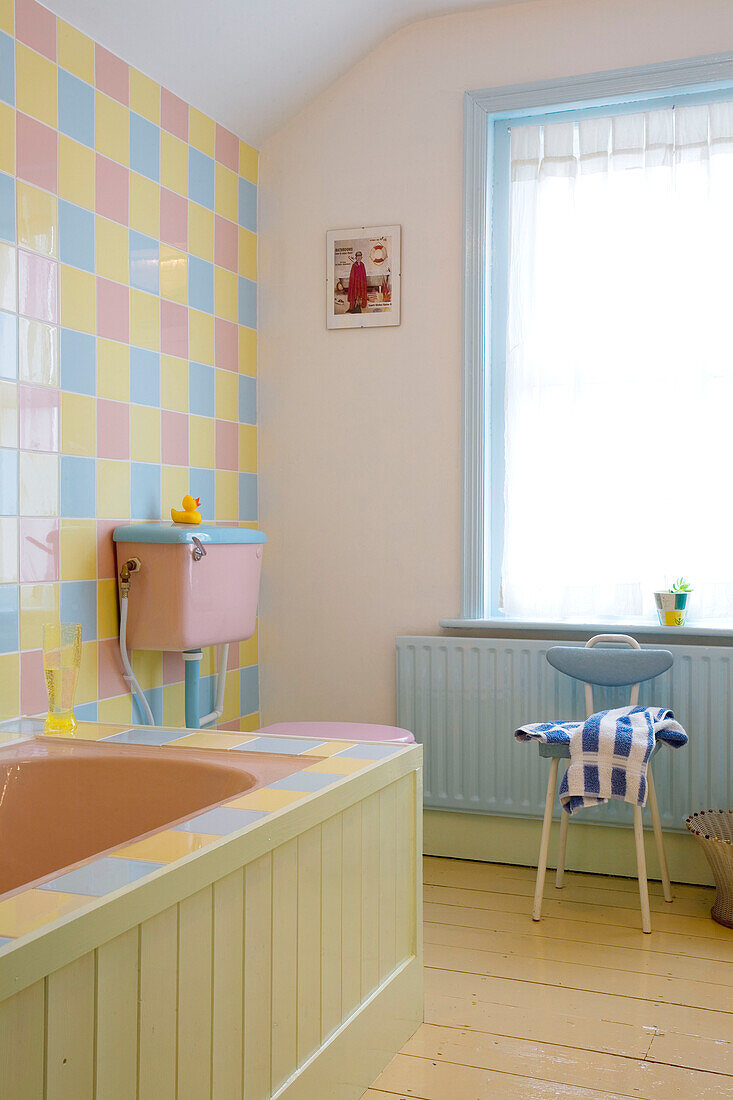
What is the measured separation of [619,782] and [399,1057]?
869 mm

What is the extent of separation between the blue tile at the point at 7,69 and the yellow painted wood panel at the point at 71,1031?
6.08 ft

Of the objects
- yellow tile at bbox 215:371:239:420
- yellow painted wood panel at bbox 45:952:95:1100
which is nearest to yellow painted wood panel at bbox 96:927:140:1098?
yellow painted wood panel at bbox 45:952:95:1100

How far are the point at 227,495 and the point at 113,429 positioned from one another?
2.04 ft

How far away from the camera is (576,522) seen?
300 cm

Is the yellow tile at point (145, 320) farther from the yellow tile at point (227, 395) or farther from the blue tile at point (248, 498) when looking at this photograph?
the blue tile at point (248, 498)

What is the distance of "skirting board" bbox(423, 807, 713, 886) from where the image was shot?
285 centimetres

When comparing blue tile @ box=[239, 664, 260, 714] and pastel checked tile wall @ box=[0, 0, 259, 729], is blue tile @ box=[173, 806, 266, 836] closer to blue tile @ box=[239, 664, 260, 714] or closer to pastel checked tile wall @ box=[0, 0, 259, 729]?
pastel checked tile wall @ box=[0, 0, 259, 729]

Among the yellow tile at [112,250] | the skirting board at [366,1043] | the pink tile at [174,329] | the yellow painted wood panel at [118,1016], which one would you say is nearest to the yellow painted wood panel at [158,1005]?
the yellow painted wood panel at [118,1016]

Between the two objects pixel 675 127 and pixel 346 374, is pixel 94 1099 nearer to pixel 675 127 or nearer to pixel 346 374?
pixel 346 374

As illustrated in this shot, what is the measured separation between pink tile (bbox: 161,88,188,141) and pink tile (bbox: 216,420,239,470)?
2.71ft

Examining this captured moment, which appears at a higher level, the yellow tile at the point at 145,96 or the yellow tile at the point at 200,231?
the yellow tile at the point at 145,96

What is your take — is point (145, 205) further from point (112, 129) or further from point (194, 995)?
point (194, 995)

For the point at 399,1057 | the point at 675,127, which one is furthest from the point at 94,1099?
the point at 675,127

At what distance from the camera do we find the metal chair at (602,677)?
2.60 meters
